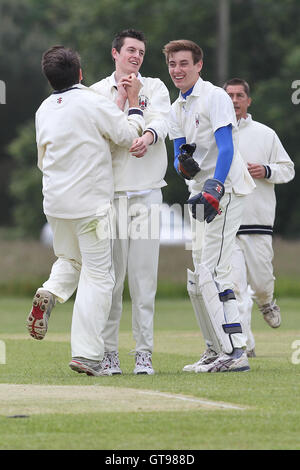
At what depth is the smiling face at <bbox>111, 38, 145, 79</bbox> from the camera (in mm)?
8703

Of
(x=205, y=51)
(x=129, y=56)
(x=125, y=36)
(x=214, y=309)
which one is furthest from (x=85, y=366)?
(x=205, y=51)

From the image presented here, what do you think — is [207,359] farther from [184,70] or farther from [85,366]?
[184,70]

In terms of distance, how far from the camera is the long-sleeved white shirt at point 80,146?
8.31 m

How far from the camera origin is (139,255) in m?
8.70

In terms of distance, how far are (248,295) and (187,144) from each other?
2607 millimetres

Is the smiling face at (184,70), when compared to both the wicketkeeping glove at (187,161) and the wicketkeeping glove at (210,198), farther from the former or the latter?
the wicketkeeping glove at (210,198)

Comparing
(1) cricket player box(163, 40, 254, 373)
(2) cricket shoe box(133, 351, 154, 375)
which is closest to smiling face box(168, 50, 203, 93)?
(1) cricket player box(163, 40, 254, 373)

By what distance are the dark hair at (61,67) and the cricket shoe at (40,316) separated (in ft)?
5.03

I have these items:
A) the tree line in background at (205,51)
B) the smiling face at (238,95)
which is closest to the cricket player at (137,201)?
the smiling face at (238,95)

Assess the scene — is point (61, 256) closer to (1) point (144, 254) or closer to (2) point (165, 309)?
(1) point (144, 254)

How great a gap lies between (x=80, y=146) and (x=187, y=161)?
885 millimetres

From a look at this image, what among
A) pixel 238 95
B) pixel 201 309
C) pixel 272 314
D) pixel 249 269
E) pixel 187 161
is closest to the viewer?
pixel 187 161

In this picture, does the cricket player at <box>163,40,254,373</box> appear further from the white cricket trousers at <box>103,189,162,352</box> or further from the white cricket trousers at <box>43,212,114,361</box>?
the white cricket trousers at <box>43,212,114,361</box>

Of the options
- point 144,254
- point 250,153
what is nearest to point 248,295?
point 250,153
